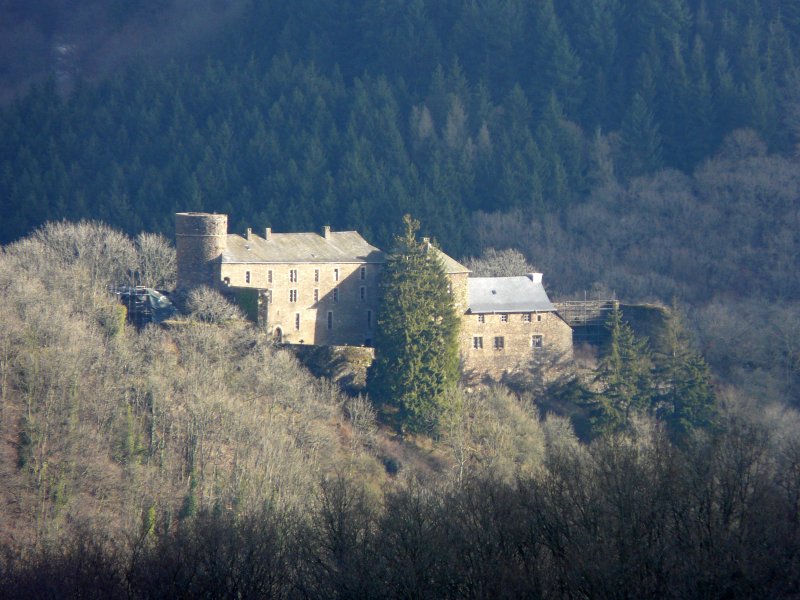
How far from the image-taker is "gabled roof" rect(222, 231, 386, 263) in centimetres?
6306

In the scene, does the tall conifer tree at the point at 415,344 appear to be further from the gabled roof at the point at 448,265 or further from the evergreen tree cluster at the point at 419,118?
the evergreen tree cluster at the point at 419,118

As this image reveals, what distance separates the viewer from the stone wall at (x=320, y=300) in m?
63.3

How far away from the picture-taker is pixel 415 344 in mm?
61031

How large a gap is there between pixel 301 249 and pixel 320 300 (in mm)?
2496

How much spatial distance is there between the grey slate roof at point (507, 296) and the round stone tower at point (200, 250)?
11263mm

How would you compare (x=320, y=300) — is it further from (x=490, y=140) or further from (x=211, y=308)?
(x=490, y=140)

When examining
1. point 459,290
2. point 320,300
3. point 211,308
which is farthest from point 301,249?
point 459,290

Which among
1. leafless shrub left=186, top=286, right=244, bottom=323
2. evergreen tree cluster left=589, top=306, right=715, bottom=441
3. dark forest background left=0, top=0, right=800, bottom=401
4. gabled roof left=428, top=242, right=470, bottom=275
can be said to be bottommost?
evergreen tree cluster left=589, top=306, right=715, bottom=441

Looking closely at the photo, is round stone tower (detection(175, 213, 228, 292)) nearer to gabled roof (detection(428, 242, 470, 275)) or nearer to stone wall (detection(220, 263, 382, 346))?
stone wall (detection(220, 263, 382, 346))

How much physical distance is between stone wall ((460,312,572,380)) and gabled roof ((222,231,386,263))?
5.50 m

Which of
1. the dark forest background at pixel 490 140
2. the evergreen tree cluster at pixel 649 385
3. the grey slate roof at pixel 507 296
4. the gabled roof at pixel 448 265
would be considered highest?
the dark forest background at pixel 490 140

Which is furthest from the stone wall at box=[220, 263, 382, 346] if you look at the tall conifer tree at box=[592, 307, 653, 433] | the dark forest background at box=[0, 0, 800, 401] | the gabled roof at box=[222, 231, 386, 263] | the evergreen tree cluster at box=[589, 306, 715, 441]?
the dark forest background at box=[0, 0, 800, 401]

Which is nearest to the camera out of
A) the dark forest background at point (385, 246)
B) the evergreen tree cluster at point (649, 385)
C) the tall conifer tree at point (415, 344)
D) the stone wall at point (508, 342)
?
the dark forest background at point (385, 246)

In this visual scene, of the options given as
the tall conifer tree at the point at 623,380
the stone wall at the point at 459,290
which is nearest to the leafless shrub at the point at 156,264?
the stone wall at the point at 459,290
